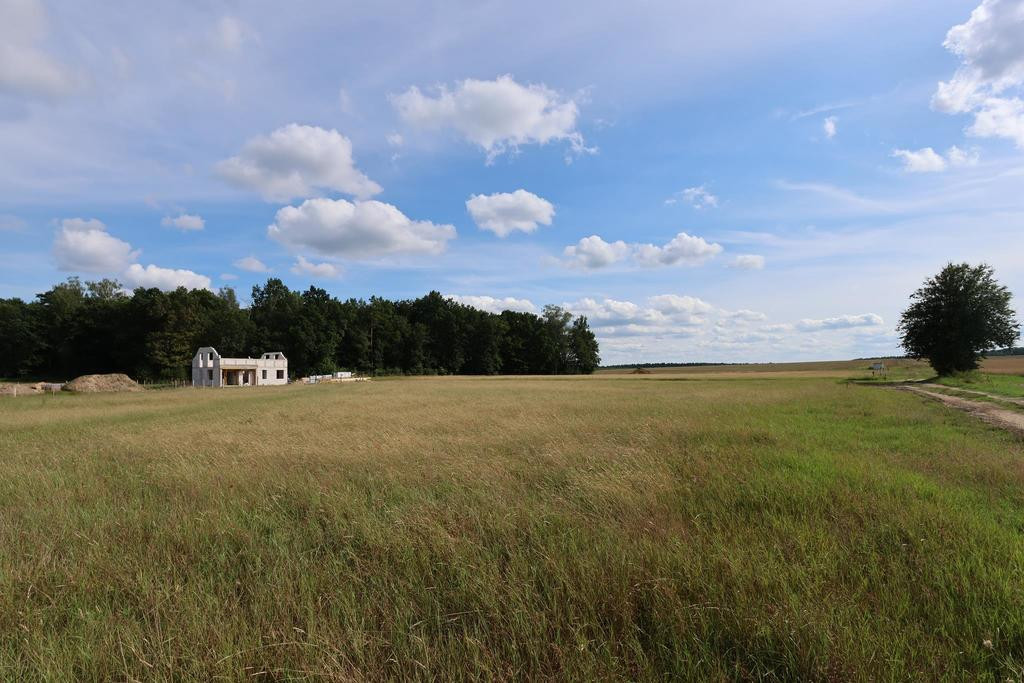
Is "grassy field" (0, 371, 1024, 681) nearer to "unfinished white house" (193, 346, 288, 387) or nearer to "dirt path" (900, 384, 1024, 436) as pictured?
"dirt path" (900, 384, 1024, 436)

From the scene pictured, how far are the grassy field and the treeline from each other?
295 ft

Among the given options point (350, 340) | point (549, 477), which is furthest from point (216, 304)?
point (549, 477)

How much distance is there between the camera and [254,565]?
4.71 metres

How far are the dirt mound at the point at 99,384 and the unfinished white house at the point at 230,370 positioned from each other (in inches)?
299

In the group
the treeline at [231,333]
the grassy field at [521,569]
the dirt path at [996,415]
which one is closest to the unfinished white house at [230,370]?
the treeline at [231,333]

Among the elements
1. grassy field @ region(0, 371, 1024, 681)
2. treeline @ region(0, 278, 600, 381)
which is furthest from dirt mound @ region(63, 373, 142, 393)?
grassy field @ region(0, 371, 1024, 681)

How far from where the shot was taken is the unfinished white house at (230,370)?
67375 millimetres

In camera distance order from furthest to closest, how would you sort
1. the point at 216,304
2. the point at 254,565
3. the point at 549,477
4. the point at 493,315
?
the point at 493,315
the point at 216,304
the point at 549,477
the point at 254,565

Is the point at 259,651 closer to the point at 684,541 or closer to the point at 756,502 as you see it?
the point at 684,541

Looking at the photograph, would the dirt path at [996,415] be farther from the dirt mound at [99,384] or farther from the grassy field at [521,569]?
the dirt mound at [99,384]

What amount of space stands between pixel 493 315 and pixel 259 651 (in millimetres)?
120714

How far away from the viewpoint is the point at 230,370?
6956cm

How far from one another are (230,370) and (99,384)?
14.5 m

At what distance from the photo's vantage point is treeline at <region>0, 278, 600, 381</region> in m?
86.1
